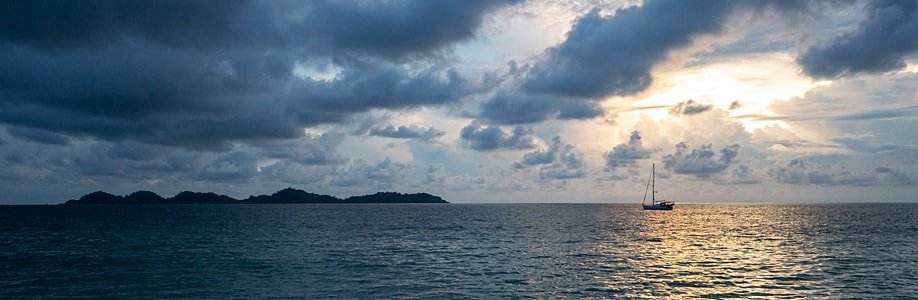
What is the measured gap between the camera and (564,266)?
58.6 m

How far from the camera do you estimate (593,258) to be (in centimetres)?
6562

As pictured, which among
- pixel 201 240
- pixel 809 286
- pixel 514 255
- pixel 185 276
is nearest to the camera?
pixel 809 286

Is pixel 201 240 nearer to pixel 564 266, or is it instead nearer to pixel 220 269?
pixel 220 269

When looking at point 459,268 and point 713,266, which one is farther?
point 713,266

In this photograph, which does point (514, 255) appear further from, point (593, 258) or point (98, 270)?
point (98, 270)

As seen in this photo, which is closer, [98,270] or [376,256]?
[98,270]

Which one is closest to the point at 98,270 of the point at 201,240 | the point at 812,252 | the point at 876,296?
the point at 201,240

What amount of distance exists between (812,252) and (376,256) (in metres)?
54.3

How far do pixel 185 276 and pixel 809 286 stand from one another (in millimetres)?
53546

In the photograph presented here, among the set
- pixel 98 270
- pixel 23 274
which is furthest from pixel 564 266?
pixel 23 274

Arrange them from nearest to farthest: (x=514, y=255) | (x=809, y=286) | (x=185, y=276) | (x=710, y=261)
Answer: (x=809, y=286) < (x=185, y=276) < (x=710, y=261) < (x=514, y=255)

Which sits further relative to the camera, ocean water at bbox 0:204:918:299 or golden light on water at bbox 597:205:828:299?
golden light on water at bbox 597:205:828:299

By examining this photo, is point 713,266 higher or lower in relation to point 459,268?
lower

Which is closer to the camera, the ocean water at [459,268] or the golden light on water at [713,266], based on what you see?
the ocean water at [459,268]
